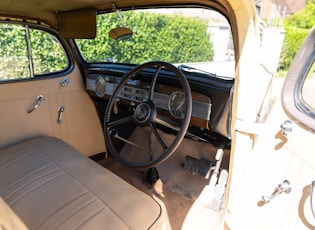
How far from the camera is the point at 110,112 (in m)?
1.73

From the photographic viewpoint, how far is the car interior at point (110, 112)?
46.9 inches

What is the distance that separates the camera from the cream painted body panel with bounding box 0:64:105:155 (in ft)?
6.10

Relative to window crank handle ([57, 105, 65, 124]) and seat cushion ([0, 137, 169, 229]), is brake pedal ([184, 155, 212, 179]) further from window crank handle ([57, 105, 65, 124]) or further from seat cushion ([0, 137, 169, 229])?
window crank handle ([57, 105, 65, 124])

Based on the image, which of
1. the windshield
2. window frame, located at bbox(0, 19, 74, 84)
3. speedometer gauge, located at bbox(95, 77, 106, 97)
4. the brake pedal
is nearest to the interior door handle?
window frame, located at bbox(0, 19, 74, 84)

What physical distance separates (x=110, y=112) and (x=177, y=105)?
0.50m

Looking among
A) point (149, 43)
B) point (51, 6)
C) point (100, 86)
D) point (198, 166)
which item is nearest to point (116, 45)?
point (149, 43)

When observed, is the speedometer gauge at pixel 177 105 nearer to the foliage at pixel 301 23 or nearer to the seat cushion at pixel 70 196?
the seat cushion at pixel 70 196

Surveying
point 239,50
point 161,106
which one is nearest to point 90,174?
point 161,106

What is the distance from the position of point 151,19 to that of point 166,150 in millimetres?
1882

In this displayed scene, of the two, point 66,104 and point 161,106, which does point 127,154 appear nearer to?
point 66,104

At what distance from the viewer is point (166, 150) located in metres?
1.33

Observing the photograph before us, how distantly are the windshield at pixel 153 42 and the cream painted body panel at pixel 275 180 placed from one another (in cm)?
118

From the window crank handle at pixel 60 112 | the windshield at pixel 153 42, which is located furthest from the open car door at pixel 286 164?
the window crank handle at pixel 60 112

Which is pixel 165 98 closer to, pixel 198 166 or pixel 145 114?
pixel 145 114
